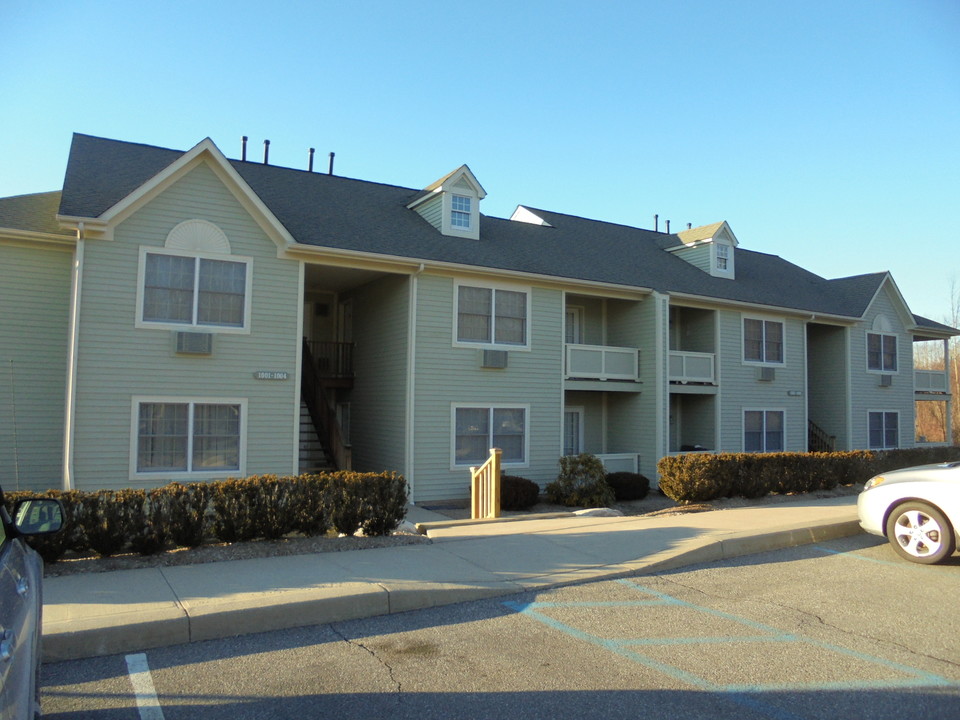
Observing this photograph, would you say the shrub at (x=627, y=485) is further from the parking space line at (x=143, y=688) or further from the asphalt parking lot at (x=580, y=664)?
the parking space line at (x=143, y=688)

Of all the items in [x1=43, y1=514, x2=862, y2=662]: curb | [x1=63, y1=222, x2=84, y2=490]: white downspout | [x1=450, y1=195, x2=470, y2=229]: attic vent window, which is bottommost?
[x1=43, y1=514, x2=862, y2=662]: curb

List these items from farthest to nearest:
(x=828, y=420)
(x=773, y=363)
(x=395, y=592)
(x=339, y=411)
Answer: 1. (x=828, y=420)
2. (x=773, y=363)
3. (x=339, y=411)
4. (x=395, y=592)

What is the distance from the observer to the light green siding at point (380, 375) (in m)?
17.0

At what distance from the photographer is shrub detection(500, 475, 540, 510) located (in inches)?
625

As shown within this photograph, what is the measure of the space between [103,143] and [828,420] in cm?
2373

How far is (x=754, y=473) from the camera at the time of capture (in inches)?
619

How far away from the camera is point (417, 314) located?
16.7 metres

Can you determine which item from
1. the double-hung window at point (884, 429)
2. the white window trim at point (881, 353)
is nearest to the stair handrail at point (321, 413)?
the white window trim at point (881, 353)

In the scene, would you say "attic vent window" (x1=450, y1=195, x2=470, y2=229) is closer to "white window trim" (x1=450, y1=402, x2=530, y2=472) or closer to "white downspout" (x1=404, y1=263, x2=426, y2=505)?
"white downspout" (x1=404, y1=263, x2=426, y2=505)

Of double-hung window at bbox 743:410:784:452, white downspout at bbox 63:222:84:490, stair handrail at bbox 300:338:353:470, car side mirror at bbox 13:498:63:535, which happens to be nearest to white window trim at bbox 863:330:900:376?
double-hung window at bbox 743:410:784:452

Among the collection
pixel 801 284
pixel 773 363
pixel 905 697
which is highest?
pixel 801 284

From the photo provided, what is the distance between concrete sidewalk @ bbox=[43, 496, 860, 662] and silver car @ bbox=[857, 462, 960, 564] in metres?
1.32

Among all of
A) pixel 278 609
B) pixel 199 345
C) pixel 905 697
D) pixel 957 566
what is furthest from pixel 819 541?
pixel 199 345

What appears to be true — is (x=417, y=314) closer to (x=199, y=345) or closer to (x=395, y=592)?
(x=199, y=345)
